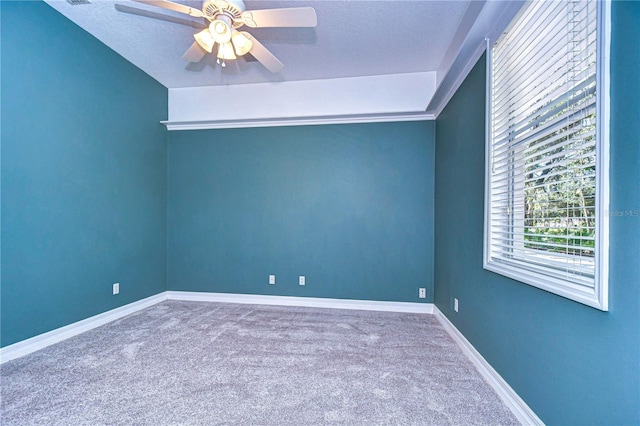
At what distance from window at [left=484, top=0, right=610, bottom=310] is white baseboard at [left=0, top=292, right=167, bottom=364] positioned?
384 centimetres

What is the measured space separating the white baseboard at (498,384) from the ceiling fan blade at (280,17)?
2794 millimetres

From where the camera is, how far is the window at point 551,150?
1065 mm

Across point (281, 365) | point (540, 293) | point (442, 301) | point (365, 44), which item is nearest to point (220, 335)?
point (281, 365)

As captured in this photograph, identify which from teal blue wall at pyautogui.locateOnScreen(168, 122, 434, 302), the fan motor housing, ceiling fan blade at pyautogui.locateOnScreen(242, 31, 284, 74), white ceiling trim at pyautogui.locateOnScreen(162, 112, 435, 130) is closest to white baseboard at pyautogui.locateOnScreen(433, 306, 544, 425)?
teal blue wall at pyautogui.locateOnScreen(168, 122, 434, 302)

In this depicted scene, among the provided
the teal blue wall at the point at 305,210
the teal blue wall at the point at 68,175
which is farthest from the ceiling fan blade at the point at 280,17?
the teal blue wall at the point at 68,175

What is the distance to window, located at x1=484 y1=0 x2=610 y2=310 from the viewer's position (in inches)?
41.9

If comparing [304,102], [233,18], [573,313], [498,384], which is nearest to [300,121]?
[304,102]

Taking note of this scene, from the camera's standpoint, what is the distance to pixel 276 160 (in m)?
3.68

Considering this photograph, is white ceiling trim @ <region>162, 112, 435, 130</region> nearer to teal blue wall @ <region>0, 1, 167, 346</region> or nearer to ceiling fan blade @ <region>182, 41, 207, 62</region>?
teal blue wall @ <region>0, 1, 167, 346</region>

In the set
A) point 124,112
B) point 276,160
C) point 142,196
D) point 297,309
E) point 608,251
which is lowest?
point 297,309

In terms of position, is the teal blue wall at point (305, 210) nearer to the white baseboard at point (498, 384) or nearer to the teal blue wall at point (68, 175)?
the teal blue wall at point (68, 175)

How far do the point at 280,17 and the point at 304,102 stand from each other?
67.9 inches

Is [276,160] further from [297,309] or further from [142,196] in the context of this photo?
[297,309]

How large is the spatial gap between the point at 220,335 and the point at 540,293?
2.65m
